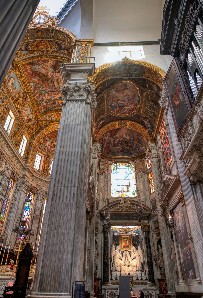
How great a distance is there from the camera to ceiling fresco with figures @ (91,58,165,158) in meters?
11.8

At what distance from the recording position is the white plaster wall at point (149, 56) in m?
11.6

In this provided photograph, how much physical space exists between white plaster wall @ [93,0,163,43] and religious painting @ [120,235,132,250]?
11.9 meters

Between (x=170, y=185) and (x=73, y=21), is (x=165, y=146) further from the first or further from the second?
(x=73, y=21)

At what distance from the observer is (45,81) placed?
14.5 meters

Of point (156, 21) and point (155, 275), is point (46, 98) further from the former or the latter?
point (155, 275)

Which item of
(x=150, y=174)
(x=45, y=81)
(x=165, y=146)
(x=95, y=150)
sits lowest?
(x=165, y=146)

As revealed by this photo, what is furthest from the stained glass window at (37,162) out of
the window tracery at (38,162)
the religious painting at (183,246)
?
the religious painting at (183,246)

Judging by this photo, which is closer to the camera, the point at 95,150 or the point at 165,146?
the point at 165,146

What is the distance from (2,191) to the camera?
12102 millimetres

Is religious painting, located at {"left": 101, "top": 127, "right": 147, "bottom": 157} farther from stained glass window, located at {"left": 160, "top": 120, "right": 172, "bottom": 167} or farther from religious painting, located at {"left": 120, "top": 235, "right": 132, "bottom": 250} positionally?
religious painting, located at {"left": 120, "top": 235, "right": 132, "bottom": 250}

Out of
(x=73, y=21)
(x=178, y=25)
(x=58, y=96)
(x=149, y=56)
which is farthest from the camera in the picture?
(x=58, y=96)

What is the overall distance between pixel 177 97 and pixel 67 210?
536 centimetres

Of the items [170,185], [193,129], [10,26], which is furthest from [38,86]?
[10,26]

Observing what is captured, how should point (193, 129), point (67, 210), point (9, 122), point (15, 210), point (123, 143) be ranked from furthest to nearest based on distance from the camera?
1. point (123, 143)
2. point (9, 122)
3. point (15, 210)
4. point (193, 129)
5. point (67, 210)
